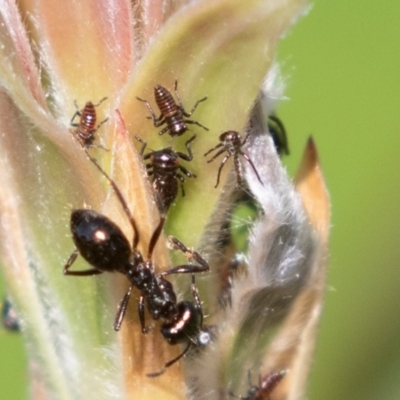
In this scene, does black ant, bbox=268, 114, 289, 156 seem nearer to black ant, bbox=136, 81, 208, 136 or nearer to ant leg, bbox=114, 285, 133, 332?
black ant, bbox=136, 81, 208, 136

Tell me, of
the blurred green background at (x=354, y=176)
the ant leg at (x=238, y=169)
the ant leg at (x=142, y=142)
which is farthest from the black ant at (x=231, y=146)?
the blurred green background at (x=354, y=176)

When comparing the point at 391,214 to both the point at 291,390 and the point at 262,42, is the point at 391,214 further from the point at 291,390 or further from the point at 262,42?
the point at 262,42

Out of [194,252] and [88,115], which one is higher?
[88,115]

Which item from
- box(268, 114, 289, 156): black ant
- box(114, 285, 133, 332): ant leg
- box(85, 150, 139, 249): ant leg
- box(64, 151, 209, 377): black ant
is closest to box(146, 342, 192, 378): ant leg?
box(64, 151, 209, 377): black ant

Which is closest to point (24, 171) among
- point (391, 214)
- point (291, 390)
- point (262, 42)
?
point (262, 42)

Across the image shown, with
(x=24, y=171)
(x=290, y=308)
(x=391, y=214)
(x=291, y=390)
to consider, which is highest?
(x=391, y=214)

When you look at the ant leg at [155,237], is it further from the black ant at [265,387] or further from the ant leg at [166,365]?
the black ant at [265,387]
